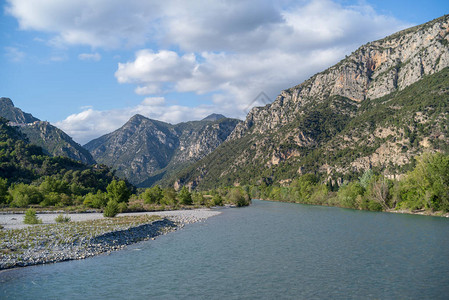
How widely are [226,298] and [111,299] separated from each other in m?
7.07

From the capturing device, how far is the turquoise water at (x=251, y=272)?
63.8ft

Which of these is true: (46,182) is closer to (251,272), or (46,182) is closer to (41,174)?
(41,174)

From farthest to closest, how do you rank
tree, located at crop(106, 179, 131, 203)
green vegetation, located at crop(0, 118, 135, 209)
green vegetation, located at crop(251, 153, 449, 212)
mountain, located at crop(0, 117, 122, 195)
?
mountain, located at crop(0, 117, 122, 195)
tree, located at crop(106, 179, 131, 203)
green vegetation, located at crop(0, 118, 135, 209)
green vegetation, located at crop(251, 153, 449, 212)

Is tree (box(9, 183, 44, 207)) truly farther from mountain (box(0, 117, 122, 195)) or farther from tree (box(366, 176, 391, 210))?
tree (box(366, 176, 391, 210))

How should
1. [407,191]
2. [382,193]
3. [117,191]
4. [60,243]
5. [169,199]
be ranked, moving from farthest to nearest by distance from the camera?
[169,199] → [117,191] → [382,193] → [407,191] → [60,243]

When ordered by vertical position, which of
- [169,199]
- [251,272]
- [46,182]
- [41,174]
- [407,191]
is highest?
[41,174]

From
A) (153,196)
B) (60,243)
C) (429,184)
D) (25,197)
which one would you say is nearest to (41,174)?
(25,197)

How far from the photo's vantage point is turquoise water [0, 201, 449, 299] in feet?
63.8

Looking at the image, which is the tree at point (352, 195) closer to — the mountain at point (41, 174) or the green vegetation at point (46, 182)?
the green vegetation at point (46, 182)

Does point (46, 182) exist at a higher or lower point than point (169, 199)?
higher

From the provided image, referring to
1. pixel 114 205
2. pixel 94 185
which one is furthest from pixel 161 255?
pixel 94 185

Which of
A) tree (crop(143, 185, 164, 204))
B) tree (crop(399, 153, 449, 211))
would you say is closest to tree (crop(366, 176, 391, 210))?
tree (crop(399, 153, 449, 211))

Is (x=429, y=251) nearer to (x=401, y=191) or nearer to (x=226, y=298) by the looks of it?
(x=226, y=298)

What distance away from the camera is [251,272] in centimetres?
2434
